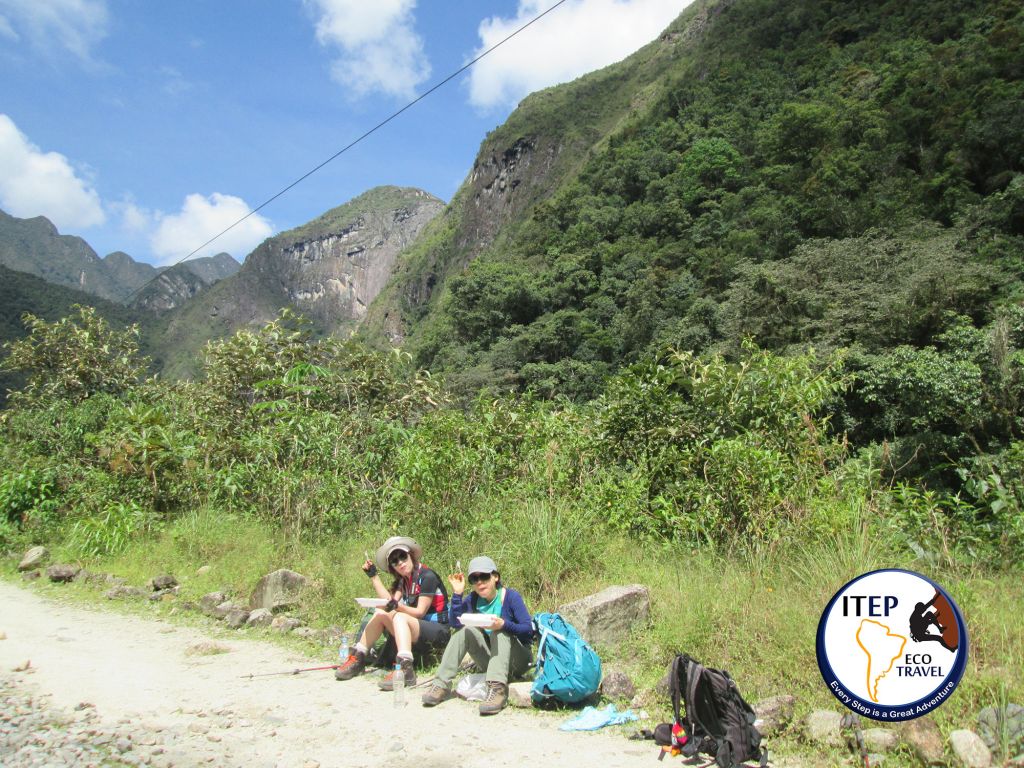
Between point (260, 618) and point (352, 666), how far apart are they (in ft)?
5.31

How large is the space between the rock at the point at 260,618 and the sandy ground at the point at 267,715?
24cm

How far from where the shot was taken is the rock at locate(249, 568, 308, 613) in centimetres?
556

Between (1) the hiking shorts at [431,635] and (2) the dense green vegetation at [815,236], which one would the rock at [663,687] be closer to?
(1) the hiking shorts at [431,635]

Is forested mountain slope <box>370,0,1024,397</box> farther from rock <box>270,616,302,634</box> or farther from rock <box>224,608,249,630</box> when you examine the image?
rock <box>224,608,249,630</box>

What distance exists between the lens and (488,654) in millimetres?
4043

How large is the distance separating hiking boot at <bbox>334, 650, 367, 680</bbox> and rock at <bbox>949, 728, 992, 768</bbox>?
3.26m

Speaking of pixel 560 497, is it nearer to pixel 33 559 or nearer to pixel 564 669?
pixel 564 669

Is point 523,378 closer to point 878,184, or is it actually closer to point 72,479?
point 878,184

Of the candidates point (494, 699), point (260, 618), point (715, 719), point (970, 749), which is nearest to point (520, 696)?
point (494, 699)

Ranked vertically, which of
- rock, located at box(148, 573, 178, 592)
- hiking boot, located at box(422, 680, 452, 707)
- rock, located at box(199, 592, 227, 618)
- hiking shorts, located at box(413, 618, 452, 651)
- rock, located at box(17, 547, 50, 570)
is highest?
rock, located at box(17, 547, 50, 570)

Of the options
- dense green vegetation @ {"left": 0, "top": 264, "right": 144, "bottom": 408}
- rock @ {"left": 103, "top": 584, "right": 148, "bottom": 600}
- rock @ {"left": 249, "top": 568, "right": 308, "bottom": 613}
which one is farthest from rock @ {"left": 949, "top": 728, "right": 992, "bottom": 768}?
dense green vegetation @ {"left": 0, "top": 264, "right": 144, "bottom": 408}

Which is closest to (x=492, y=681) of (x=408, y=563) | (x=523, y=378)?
(x=408, y=563)

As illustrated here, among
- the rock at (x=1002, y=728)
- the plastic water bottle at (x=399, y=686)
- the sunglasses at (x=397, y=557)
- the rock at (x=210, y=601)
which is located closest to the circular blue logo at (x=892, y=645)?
the rock at (x=1002, y=728)

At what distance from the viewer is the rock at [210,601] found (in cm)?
586
